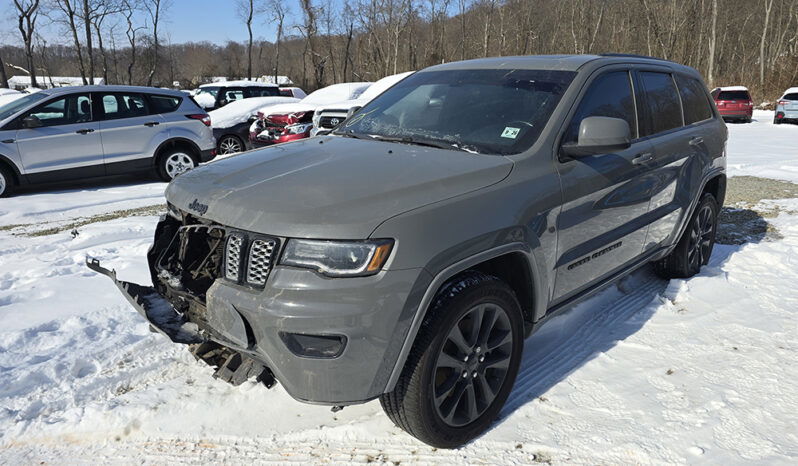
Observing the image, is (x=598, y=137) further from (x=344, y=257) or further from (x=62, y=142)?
(x=62, y=142)

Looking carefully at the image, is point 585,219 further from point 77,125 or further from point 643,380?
point 77,125

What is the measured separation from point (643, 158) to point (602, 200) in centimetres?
61

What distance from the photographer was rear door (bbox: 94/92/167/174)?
8852mm

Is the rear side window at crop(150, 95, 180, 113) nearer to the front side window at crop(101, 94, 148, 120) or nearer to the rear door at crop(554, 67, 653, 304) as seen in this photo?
the front side window at crop(101, 94, 148, 120)

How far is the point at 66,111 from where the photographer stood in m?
8.62

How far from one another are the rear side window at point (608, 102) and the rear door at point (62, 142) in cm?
810

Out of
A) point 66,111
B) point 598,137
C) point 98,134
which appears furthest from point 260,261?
point 66,111

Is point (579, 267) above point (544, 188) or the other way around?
the other way around

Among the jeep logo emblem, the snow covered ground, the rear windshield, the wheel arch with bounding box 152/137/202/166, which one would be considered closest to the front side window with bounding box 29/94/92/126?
the wheel arch with bounding box 152/137/202/166

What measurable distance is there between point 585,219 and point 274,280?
176 cm

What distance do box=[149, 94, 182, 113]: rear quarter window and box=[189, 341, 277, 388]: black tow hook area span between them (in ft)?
25.9

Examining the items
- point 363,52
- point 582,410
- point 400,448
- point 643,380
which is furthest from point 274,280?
point 363,52

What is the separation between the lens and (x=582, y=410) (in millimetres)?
2842

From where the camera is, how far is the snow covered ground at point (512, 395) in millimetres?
2555
